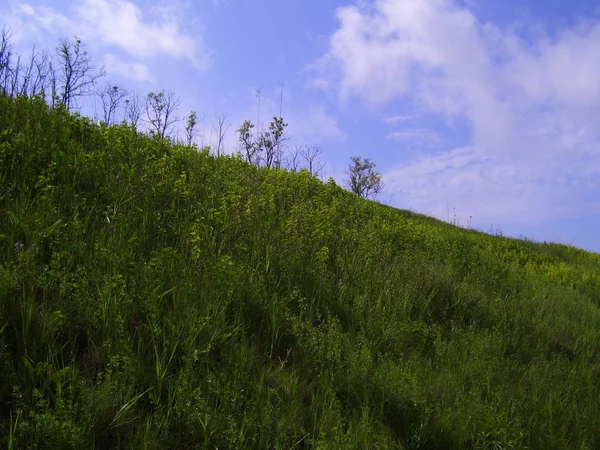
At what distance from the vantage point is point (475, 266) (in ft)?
30.6

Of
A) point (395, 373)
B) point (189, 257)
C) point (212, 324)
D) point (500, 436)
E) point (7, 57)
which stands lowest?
point (500, 436)

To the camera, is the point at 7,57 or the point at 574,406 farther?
the point at 7,57

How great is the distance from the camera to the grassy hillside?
Result: 271 centimetres

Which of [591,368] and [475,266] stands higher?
[475,266]

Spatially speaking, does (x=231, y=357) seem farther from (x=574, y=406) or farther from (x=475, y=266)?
(x=475, y=266)

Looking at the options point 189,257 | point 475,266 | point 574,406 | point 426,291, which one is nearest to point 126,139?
point 189,257

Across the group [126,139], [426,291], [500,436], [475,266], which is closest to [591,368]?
[426,291]

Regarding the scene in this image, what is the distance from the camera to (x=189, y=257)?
4.11m

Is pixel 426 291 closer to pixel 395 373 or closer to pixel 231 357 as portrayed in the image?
pixel 395 373

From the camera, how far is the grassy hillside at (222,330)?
271 cm

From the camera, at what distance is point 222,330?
340cm

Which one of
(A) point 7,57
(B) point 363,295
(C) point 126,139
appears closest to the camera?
(B) point 363,295

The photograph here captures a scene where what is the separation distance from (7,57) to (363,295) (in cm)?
656

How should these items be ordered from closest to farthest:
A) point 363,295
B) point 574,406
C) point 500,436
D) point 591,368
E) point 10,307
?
point 10,307 → point 500,436 → point 574,406 → point 363,295 → point 591,368
